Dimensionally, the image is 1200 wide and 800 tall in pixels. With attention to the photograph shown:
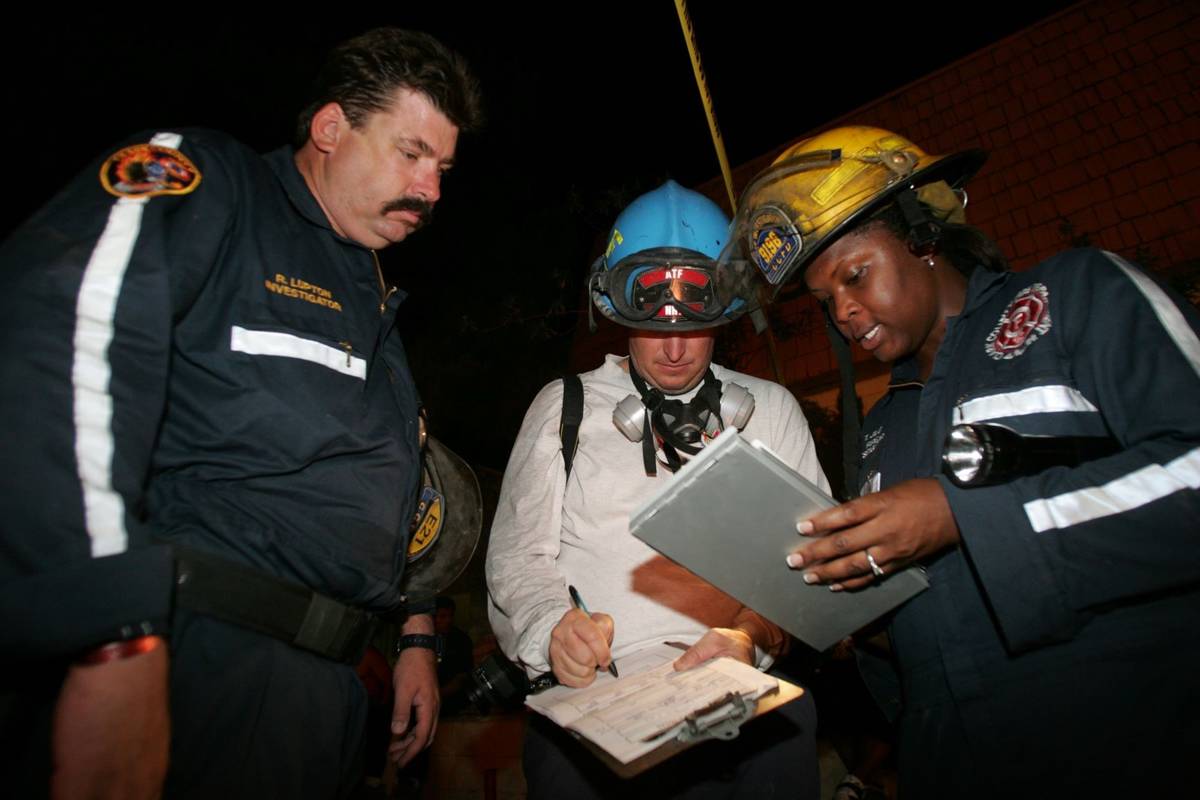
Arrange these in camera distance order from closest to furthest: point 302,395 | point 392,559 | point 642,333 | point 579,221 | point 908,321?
point 302,395, point 392,559, point 908,321, point 642,333, point 579,221

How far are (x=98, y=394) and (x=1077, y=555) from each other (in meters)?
2.22

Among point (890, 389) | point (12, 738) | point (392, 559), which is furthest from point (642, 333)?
point (12, 738)

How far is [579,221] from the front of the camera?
1033cm

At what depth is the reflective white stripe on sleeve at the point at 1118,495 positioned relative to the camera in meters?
1.33

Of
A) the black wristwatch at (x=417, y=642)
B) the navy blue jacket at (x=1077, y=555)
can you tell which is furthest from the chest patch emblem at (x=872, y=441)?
the black wristwatch at (x=417, y=642)

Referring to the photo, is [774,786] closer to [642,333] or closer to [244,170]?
[642,333]

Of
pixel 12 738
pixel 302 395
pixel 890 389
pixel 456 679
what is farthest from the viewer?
pixel 456 679

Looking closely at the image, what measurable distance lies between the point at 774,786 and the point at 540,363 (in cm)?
864

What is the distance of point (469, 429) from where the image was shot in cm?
1035

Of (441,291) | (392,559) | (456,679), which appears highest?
(441,291)

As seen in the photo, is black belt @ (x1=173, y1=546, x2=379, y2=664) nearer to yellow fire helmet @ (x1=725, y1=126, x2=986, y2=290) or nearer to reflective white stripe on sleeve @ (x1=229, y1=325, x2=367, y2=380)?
reflective white stripe on sleeve @ (x1=229, y1=325, x2=367, y2=380)

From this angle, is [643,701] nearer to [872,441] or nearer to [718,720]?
[718,720]

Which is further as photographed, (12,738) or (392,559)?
(392,559)

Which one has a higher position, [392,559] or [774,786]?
[392,559]
